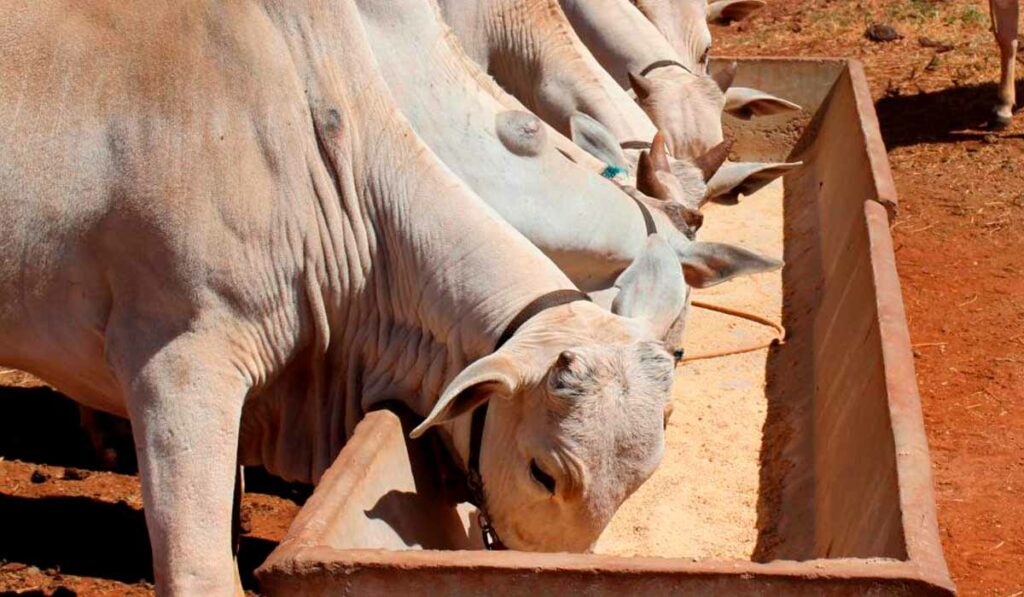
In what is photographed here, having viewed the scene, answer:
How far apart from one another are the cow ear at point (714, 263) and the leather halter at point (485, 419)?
49.4 inches

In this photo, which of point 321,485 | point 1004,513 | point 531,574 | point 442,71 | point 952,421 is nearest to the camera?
point 531,574

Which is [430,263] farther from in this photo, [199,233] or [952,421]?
[952,421]

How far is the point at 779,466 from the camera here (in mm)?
6840

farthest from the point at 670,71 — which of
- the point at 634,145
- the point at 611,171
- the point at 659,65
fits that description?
the point at 611,171

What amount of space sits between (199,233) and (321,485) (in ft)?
2.94

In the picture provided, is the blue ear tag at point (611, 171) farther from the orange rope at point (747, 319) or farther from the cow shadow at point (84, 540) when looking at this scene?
the cow shadow at point (84, 540)

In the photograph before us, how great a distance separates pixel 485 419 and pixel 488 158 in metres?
1.31


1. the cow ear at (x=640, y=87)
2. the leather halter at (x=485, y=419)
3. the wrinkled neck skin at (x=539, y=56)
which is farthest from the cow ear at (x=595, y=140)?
the leather halter at (x=485, y=419)

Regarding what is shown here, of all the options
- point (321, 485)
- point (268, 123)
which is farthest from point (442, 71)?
point (321, 485)

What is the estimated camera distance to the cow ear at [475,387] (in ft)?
14.0

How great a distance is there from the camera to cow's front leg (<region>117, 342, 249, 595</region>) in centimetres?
467

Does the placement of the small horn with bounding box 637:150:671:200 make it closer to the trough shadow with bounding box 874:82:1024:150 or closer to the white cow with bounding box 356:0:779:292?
the white cow with bounding box 356:0:779:292

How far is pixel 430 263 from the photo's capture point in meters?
4.93

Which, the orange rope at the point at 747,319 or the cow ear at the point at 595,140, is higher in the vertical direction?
the cow ear at the point at 595,140
